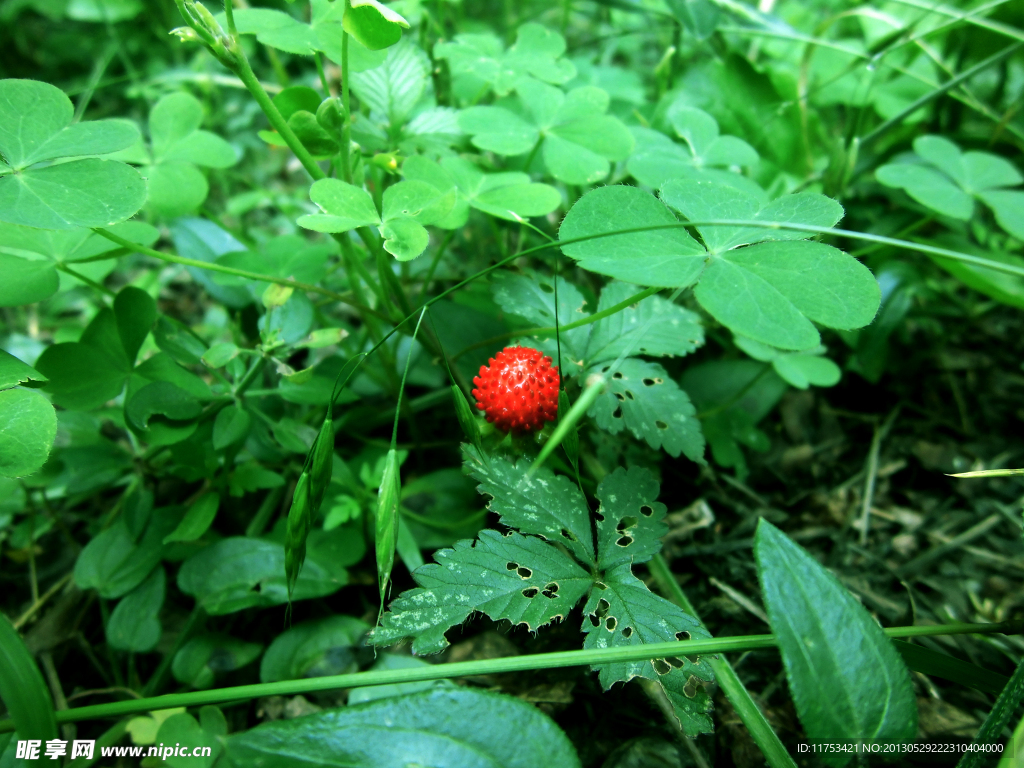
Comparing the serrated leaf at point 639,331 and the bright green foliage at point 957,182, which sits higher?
the bright green foliage at point 957,182

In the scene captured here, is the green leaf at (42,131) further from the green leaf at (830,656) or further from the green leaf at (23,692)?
the green leaf at (830,656)

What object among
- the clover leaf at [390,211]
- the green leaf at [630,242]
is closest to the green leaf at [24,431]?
the clover leaf at [390,211]

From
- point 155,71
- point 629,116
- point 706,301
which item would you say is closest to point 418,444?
point 706,301

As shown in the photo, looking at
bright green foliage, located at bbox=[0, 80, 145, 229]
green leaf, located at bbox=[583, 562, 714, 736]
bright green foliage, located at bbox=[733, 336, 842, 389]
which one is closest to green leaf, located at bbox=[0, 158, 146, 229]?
bright green foliage, located at bbox=[0, 80, 145, 229]


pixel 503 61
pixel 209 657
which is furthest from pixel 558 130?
pixel 209 657

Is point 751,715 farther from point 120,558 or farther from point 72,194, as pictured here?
point 72,194

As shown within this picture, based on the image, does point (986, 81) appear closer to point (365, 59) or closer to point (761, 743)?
point (365, 59)
